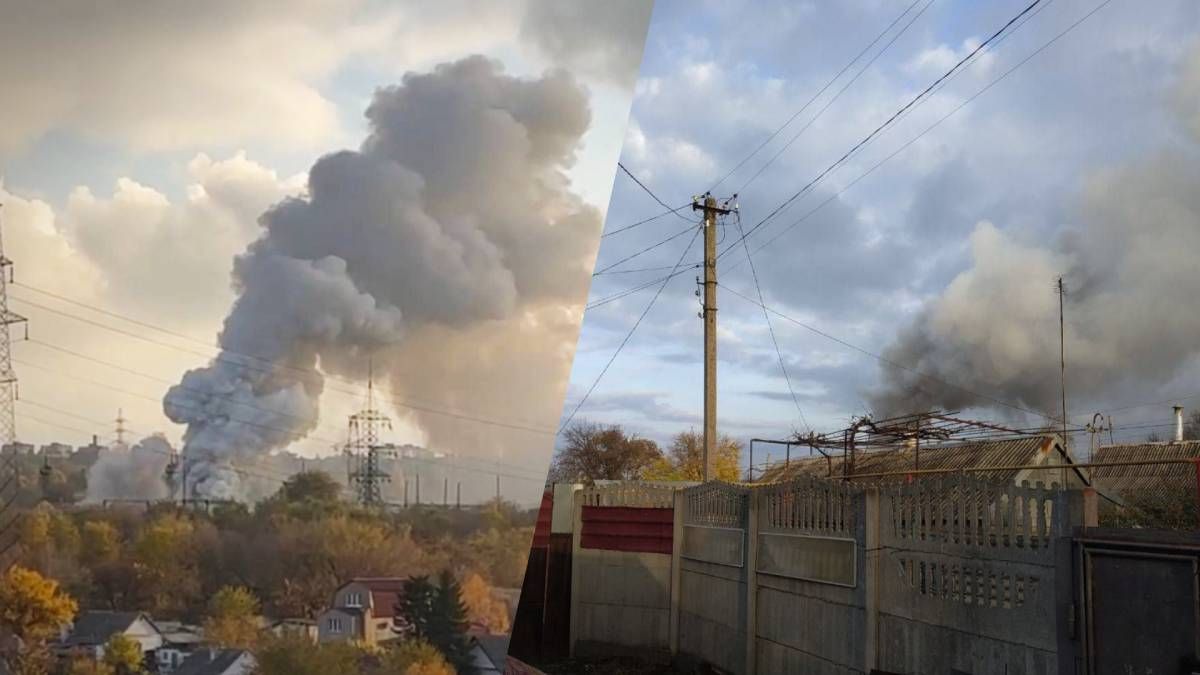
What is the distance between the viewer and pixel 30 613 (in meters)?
1.23

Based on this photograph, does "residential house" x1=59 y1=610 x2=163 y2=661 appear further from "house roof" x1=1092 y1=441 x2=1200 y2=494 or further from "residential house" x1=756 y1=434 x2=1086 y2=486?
"house roof" x1=1092 y1=441 x2=1200 y2=494

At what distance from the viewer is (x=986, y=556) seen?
Answer: 15.5ft

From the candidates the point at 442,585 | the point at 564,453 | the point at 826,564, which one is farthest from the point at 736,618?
the point at 564,453

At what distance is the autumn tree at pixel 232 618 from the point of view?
1.25m

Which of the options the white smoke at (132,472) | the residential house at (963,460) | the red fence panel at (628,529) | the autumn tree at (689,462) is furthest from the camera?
the autumn tree at (689,462)

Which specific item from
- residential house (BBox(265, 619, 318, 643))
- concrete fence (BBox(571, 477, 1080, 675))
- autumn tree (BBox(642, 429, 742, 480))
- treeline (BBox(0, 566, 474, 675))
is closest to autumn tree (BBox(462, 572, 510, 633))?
treeline (BBox(0, 566, 474, 675))

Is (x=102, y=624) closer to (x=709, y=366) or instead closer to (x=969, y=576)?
(x=969, y=576)

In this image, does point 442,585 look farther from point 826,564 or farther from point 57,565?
point 826,564

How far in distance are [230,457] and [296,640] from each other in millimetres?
262

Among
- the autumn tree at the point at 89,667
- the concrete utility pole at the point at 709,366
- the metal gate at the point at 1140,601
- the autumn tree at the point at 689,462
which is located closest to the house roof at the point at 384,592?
the autumn tree at the point at 89,667

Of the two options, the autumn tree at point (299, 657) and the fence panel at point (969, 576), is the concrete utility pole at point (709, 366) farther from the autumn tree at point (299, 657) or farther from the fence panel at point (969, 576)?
the autumn tree at point (299, 657)

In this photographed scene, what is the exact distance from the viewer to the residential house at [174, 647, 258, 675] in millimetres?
1243

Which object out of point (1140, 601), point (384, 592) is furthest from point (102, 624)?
point (1140, 601)

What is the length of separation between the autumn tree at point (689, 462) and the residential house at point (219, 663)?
20954mm
